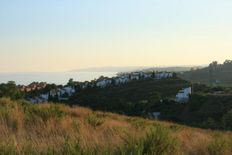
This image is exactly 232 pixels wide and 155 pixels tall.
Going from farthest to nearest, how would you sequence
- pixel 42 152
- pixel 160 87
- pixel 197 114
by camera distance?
pixel 160 87
pixel 197 114
pixel 42 152

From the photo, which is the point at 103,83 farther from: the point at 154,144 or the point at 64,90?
the point at 154,144

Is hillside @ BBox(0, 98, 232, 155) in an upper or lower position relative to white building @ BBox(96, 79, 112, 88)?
upper

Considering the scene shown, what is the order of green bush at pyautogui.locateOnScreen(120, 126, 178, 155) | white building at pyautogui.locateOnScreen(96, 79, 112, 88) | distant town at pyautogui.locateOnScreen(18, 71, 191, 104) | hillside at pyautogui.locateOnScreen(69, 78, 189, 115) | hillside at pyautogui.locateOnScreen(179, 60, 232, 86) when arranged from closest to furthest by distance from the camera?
green bush at pyautogui.locateOnScreen(120, 126, 178, 155) < distant town at pyautogui.locateOnScreen(18, 71, 191, 104) < hillside at pyautogui.locateOnScreen(69, 78, 189, 115) < white building at pyautogui.locateOnScreen(96, 79, 112, 88) < hillside at pyautogui.locateOnScreen(179, 60, 232, 86)

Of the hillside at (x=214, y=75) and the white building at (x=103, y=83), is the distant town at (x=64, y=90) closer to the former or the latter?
the white building at (x=103, y=83)

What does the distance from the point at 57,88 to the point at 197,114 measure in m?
49.6

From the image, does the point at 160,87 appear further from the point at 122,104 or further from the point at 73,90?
the point at 122,104

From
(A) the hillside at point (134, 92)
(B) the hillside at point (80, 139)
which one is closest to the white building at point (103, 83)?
(A) the hillside at point (134, 92)

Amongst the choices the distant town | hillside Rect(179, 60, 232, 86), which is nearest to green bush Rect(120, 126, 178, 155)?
the distant town

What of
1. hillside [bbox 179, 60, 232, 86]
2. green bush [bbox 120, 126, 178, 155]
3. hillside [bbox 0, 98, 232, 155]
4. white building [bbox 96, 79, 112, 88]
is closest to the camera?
hillside [bbox 0, 98, 232, 155]

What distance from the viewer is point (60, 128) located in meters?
11.4

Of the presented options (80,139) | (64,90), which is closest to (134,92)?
(64,90)

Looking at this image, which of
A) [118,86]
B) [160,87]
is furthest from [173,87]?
[118,86]

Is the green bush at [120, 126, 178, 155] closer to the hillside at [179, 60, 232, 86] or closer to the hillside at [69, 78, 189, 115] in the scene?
the hillside at [69, 78, 189, 115]

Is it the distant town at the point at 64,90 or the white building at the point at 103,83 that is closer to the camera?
the distant town at the point at 64,90
